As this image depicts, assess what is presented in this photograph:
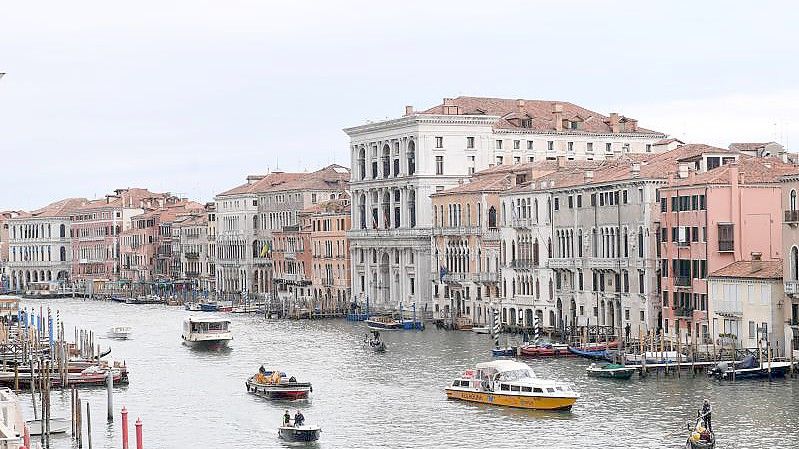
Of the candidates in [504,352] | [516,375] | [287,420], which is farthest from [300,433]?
[504,352]

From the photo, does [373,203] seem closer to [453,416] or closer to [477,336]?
[477,336]

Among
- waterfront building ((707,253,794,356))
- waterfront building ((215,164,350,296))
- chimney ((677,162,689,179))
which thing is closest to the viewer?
waterfront building ((707,253,794,356))

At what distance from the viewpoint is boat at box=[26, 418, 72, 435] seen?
2948 cm

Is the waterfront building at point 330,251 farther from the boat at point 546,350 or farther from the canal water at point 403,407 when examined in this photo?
the boat at point 546,350

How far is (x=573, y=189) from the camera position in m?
51.1

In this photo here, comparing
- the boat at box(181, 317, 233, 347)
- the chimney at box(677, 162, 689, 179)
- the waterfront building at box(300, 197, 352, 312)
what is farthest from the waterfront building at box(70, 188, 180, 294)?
the chimney at box(677, 162, 689, 179)

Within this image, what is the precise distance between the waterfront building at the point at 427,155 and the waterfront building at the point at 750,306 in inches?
957

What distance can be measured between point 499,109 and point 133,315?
18.4 m

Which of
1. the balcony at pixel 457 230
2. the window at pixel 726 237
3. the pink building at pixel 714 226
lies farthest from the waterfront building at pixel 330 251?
the window at pixel 726 237

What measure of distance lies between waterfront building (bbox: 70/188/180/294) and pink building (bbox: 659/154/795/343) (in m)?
66.6

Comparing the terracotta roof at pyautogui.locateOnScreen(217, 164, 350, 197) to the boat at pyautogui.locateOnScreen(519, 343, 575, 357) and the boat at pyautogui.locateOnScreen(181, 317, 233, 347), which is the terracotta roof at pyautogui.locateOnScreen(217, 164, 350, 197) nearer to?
the boat at pyautogui.locateOnScreen(181, 317, 233, 347)

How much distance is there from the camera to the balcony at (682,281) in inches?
1735

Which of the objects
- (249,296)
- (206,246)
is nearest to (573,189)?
(249,296)

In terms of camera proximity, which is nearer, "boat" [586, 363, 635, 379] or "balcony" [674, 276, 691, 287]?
"boat" [586, 363, 635, 379]
